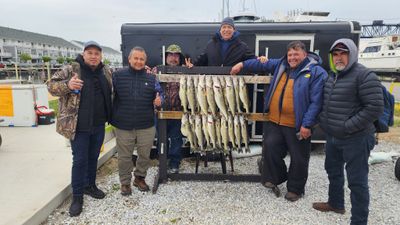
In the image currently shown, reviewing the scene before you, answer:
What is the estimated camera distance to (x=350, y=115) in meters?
3.05

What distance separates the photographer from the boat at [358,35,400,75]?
3011cm

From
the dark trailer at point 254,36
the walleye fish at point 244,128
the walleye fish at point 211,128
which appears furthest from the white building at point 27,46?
the walleye fish at point 244,128

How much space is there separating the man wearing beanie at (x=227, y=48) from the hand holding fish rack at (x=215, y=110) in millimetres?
461

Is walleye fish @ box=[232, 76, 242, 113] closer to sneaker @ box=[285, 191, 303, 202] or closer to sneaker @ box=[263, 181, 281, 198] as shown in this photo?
sneaker @ box=[263, 181, 281, 198]

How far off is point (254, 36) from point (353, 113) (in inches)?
128

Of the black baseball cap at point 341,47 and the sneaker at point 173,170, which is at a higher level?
the black baseball cap at point 341,47

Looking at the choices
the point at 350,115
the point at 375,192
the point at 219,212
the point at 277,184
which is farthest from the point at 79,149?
the point at 375,192

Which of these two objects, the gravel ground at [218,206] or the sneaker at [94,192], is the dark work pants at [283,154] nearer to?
the gravel ground at [218,206]

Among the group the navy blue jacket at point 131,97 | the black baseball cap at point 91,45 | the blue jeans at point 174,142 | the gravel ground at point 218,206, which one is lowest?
the gravel ground at point 218,206

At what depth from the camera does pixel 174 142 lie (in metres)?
5.03

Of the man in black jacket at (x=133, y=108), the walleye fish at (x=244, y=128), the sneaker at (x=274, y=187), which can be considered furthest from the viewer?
the sneaker at (x=274, y=187)

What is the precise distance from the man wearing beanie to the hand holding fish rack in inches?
18.2

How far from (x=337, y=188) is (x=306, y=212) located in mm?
488

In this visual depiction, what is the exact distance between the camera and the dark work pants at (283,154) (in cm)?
393
